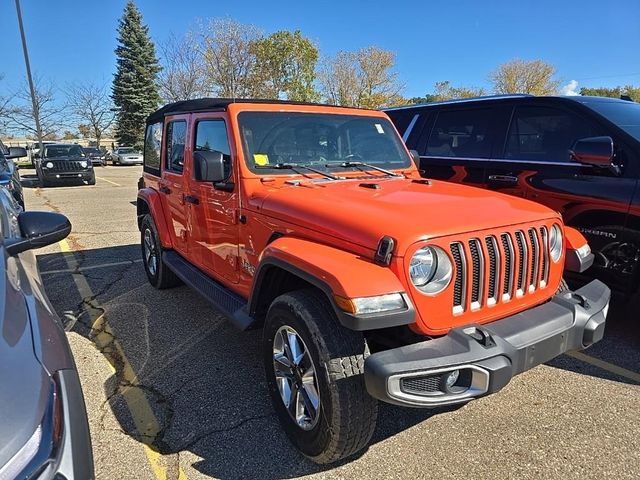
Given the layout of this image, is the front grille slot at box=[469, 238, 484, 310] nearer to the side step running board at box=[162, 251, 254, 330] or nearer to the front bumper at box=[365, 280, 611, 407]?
the front bumper at box=[365, 280, 611, 407]

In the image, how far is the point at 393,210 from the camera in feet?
8.18

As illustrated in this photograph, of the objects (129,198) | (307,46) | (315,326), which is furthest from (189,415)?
(307,46)

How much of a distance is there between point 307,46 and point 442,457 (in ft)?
113

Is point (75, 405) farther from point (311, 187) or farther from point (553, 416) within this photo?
point (553, 416)

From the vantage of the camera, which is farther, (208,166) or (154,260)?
(154,260)

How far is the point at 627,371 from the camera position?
335 cm

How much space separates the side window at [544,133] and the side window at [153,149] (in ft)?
12.1

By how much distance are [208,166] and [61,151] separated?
18.3 m

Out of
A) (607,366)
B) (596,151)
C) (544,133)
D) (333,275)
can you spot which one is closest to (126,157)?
(544,133)

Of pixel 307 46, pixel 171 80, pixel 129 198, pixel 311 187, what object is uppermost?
pixel 307 46

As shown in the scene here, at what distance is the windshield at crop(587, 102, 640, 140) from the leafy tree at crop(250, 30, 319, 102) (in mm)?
27607

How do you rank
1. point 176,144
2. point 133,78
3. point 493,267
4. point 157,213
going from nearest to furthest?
point 493,267
point 176,144
point 157,213
point 133,78

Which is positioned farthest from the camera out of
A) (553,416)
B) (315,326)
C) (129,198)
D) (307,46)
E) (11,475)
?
(307,46)

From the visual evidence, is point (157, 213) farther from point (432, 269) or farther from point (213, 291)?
point (432, 269)
